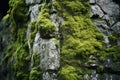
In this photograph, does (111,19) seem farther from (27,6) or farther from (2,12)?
(2,12)

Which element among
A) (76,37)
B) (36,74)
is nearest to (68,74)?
(36,74)

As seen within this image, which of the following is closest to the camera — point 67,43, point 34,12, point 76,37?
point 67,43

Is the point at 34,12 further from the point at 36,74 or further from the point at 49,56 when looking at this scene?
the point at 36,74

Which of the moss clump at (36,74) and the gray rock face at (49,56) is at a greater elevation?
the gray rock face at (49,56)

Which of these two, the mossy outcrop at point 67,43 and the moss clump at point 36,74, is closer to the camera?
the mossy outcrop at point 67,43

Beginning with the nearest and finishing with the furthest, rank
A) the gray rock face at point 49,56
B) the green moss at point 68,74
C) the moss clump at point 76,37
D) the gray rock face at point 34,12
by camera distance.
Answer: the green moss at point 68,74, the gray rock face at point 49,56, the moss clump at point 76,37, the gray rock face at point 34,12

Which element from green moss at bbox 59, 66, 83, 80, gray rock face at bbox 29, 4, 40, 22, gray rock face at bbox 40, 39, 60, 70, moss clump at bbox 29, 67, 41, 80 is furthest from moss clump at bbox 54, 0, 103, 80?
gray rock face at bbox 29, 4, 40, 22

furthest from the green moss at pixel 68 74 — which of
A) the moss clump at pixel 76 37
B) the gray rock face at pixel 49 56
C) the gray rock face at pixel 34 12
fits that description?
the gray rock face at pixel 34 12

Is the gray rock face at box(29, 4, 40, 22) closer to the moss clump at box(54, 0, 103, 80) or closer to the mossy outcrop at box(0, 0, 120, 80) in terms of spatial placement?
the mossy outcrop at box(0, 0, 120, 80)

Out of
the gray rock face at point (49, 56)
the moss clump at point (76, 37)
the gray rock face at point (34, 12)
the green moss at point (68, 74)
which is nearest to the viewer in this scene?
the green moss at point (68, 74)

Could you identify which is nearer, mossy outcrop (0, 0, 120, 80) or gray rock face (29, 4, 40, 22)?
mossy outcrop (0, 0, 120, 80)

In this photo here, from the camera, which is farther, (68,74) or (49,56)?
(49,56)

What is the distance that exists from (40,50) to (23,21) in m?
2.66

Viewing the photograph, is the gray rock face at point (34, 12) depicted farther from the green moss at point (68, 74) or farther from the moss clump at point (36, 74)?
the green moss at point (68, 74)
